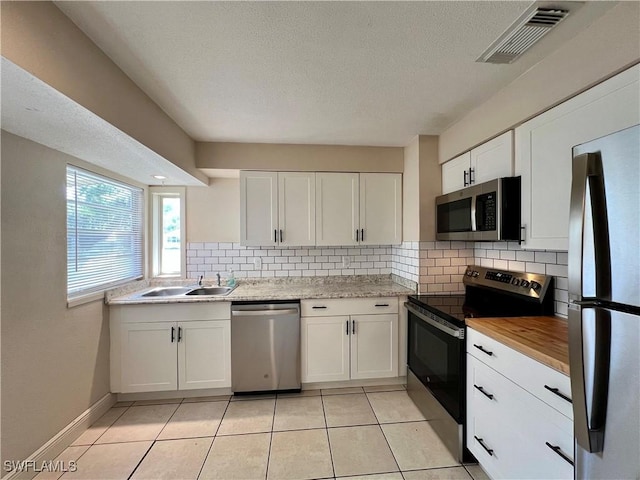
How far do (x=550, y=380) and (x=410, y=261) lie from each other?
66.5 inches

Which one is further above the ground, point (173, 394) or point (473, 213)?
point (473, 213)

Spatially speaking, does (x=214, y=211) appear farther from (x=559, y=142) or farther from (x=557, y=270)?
(x=557, y=270)

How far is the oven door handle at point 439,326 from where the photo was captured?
1853 mm

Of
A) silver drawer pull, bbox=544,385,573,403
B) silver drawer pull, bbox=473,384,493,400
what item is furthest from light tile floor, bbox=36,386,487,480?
silver drawer pull, bbox=544,385,573,403

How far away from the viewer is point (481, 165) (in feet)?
6.97

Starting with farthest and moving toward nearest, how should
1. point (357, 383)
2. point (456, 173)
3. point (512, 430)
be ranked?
point (357, 383), point (456, 173), point (512, 430)

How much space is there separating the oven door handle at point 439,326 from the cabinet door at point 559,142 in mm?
679

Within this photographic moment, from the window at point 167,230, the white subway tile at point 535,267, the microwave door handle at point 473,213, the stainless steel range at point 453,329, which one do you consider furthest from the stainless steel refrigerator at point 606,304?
the window at point 167,230

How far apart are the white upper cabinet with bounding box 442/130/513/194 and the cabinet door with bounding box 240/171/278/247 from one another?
1677 millimetres

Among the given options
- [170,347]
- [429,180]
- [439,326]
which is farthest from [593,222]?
[170,347]

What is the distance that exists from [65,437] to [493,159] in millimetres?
3555

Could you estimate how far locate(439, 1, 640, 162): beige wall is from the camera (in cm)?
115

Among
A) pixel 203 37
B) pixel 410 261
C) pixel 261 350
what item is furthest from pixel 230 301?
pixel 203 37

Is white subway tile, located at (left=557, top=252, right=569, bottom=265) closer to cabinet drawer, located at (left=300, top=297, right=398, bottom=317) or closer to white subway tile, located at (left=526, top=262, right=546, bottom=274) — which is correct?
white subway tile, located at (left=526, top=262, right=546, bottom=274)
